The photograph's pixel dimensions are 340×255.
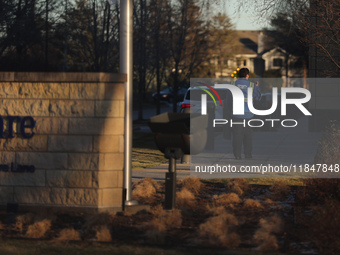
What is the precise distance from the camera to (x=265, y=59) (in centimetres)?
10188

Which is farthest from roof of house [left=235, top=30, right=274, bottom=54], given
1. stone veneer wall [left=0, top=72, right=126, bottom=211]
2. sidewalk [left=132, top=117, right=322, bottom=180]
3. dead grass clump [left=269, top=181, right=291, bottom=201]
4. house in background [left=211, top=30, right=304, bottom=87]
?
stone veneer wall [left=0, top=72, right=126, bottom=211]

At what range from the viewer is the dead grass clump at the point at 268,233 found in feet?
21.9

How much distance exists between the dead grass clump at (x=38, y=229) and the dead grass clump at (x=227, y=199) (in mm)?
2616

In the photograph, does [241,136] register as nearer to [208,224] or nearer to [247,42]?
[208,224]

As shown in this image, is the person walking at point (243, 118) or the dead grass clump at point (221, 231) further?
the person walking at point (243, 118)

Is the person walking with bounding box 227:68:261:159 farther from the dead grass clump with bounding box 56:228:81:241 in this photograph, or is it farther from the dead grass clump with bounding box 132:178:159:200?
the dead grass clump with bounding box 56:228:81:241

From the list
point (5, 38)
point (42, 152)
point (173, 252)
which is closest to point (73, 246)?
point (173, 252)

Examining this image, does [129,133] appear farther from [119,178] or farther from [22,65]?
[22,65]

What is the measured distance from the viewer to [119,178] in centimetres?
832

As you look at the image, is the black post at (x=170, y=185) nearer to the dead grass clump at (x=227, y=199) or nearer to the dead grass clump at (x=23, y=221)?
the dead grass clump at (x=227, y=199)

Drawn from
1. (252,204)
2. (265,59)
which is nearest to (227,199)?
(252,204)

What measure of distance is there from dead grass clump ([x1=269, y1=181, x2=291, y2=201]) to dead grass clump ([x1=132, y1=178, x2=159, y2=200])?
178 centimetres

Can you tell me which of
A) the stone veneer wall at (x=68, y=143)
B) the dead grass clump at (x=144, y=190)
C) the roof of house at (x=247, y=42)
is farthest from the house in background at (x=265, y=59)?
the stone veneer wall at (x=68, y=143)

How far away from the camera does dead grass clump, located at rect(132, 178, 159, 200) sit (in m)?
9.56
